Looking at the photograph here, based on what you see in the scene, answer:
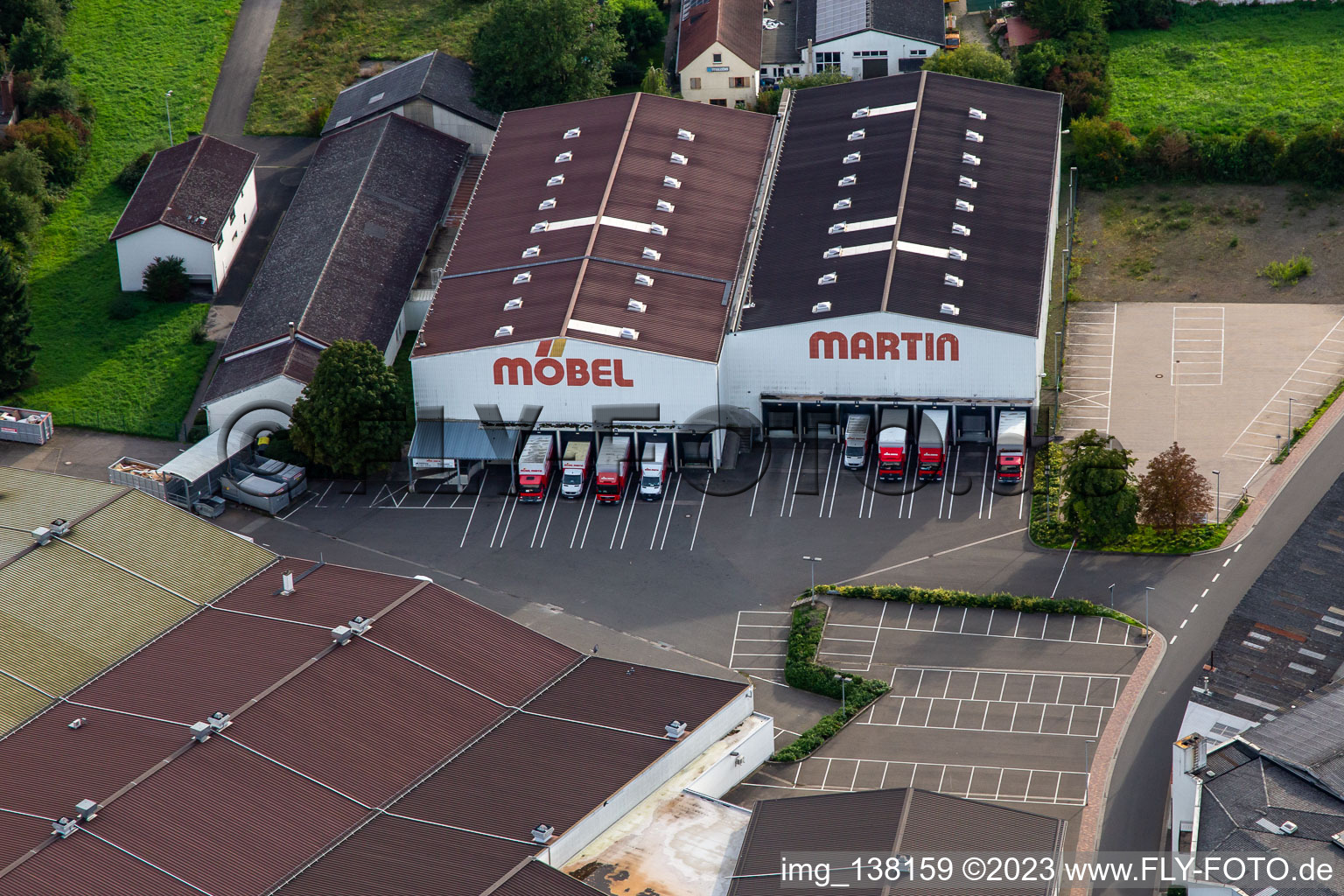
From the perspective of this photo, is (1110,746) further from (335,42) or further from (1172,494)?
(335,42)

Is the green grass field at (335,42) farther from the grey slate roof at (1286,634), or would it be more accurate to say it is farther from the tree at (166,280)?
the grey slate roof at (1286,634)

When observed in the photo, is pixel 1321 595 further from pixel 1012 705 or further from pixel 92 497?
pixel 92 497

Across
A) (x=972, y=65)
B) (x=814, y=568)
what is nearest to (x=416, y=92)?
(x=972, y=65)

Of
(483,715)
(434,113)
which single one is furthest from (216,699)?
(434,113)

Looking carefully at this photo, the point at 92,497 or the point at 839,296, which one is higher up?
the point at 839,296

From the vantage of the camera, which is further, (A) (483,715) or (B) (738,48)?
(B) (738,48)

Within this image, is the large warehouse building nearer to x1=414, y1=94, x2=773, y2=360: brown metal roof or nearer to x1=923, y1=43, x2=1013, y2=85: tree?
x1=414, y1=94, x2=773, y2=360: brown metal roof

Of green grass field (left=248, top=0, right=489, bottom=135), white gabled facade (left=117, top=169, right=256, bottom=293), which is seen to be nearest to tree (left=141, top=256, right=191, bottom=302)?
white gabled facade (left=117, top=169, right=256, bottom=293)
